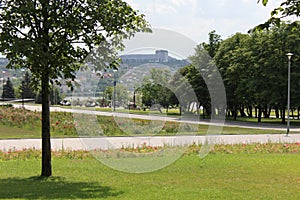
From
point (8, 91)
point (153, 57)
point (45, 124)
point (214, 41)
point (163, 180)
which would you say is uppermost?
point (214, 41)

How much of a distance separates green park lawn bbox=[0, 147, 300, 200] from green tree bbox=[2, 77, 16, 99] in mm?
84432


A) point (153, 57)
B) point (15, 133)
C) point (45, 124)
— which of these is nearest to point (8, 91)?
point (15, 133)

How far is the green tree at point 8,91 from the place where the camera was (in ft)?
318

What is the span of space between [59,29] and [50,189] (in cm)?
374

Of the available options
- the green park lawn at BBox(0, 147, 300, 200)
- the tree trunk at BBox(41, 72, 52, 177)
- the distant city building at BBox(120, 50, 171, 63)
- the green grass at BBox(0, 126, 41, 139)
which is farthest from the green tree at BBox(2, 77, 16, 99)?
the tree trunk at BBox(41, 72, 52, 177)

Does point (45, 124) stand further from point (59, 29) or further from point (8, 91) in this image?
point (8, 91)

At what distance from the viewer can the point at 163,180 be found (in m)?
11.8

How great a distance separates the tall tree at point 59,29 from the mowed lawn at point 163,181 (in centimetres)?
131

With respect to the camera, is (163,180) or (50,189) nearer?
(50,189)

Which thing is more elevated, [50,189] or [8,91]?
[8,91]

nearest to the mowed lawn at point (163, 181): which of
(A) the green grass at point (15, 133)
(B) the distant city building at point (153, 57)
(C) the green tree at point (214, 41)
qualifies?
(B) the distant city building at point (153, 57)

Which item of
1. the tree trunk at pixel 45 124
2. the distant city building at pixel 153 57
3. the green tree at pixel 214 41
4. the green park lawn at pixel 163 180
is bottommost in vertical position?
the green park lawn at pixel 163 180

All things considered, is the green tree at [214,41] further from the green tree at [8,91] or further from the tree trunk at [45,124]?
the tree trunk at [45,124]

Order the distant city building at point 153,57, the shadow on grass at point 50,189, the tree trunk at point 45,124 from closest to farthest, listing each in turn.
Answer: the shadow on grass at point 50,189, the tree trunk at point 45,124, the distant city building at point 153,57
